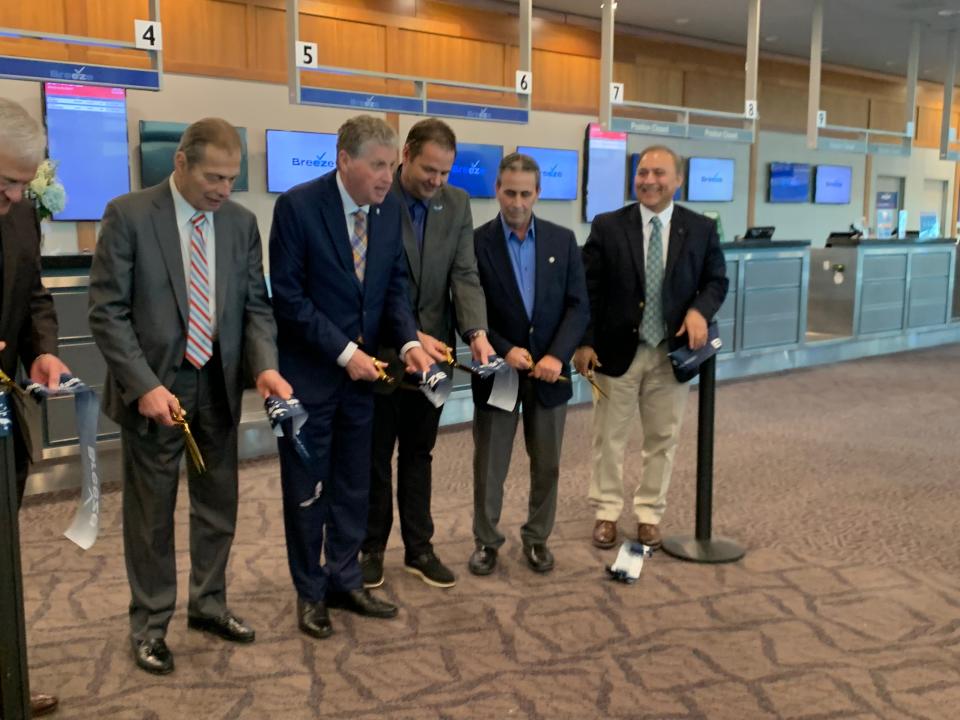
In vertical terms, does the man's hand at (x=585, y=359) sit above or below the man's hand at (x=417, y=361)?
below

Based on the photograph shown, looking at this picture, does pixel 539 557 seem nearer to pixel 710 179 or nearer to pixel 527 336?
pixel 527 336

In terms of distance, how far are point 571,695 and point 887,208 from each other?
14.9 m

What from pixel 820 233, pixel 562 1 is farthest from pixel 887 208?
pixel 562 1

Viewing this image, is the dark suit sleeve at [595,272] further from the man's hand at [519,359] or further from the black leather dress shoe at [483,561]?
the black leather dress shoe at [483,561]

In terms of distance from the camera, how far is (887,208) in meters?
15.5

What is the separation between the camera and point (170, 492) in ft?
8.84

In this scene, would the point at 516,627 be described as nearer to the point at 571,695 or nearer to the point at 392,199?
the point at 571,695

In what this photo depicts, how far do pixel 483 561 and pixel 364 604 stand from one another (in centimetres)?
59

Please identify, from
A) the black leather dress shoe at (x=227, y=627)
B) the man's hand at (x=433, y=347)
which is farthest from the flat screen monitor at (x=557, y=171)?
the black leather dress shoe at (x=227, y=627)

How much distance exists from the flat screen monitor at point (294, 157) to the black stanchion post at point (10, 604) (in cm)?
606

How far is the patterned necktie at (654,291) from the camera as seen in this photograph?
3771mm

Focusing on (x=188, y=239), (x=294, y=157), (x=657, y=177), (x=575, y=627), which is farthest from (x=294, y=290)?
(x=294, y=157)

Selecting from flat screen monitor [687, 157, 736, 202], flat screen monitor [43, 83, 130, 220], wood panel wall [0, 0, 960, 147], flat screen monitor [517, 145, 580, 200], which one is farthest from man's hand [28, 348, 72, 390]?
flat screen monitor [687, 157, 736, 202]

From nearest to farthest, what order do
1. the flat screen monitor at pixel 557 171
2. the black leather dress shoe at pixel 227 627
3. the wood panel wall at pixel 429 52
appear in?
the black leather dress shoe at pixel 227 627 → the wood panel wall at pixel 429 52 → the flat screen monitor at pixel 557 171
